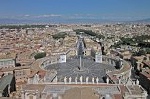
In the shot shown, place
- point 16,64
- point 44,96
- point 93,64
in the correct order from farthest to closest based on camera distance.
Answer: point 16,64
point 93,64
point 44,96

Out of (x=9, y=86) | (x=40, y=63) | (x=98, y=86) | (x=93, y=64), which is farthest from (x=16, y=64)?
(x=98, y=86)

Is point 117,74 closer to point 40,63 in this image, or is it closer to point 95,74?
point 95,74

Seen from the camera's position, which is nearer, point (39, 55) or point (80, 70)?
point (80, 70)

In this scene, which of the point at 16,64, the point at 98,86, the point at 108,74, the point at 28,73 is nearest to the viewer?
the point at 98,86

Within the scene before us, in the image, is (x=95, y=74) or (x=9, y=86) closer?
(x=9, y=86)

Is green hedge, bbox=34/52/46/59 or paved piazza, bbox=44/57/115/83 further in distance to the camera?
green hedge, bbox=34/52/46/59

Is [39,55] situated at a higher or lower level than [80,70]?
lower

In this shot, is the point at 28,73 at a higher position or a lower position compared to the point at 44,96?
lower

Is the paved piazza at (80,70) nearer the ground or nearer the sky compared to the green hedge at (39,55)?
nearer the sky

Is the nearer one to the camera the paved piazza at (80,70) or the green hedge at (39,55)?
the paved piazza at (80,70)

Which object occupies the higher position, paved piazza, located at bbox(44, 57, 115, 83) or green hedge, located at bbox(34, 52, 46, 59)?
paved piazza, located at bbox(44, 57, 115, 83)
